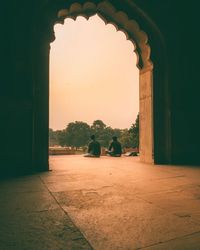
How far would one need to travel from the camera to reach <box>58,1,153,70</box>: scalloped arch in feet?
26.8

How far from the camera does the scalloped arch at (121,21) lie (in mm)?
8164

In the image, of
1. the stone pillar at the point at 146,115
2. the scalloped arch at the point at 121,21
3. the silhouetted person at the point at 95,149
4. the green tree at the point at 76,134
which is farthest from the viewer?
the green tree at the point at 76,134

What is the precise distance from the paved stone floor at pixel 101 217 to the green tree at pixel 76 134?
210ft

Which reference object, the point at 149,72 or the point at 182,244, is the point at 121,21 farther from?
the point at 182,244

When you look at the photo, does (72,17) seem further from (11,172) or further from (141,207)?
(141,207)

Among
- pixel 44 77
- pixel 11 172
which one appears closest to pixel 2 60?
pixel 44 77

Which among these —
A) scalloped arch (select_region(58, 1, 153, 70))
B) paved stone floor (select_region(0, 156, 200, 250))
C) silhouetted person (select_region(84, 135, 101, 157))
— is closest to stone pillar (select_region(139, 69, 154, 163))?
scalloped arch (select_region(58, 1, 153, 70))

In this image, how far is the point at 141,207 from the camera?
112 inches

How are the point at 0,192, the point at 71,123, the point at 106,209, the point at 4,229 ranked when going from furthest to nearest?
the point at 71,123, the point at 0,192, the point at 106,209, the point at 4,229

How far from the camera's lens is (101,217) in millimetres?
2500

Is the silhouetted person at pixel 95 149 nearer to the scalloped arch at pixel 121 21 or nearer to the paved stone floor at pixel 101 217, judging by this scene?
the scalloped arch at pixel 121 21

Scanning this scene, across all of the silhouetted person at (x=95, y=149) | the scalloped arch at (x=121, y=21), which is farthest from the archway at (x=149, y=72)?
the silhouetted person at (x=95, y=149)

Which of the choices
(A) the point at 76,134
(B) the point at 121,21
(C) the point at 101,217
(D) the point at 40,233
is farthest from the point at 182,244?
(A) the point at 76,134

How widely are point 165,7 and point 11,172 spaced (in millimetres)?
7667
